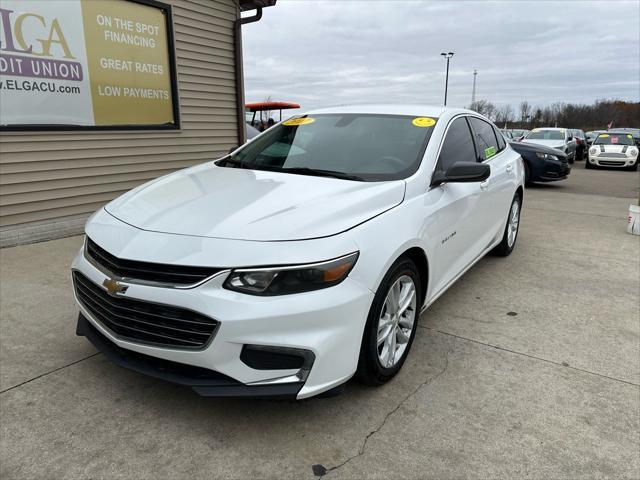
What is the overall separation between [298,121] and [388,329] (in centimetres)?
202

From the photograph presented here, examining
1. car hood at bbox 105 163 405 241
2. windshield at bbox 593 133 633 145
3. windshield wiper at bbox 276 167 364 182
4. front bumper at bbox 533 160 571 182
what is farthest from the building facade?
windshield at bbox 593 133 633 145

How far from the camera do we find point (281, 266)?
6.87ft

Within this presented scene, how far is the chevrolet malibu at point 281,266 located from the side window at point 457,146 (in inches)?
1.7

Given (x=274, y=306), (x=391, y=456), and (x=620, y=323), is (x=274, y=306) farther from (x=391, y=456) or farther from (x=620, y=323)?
(x=620, y=323)

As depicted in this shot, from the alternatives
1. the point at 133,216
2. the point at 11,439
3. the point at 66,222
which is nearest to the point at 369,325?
Result: the point at 133,216

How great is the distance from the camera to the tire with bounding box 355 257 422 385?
7.89 feet

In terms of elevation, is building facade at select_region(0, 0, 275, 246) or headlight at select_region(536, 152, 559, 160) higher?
building facade at select_region(0, 0, 275, 246)

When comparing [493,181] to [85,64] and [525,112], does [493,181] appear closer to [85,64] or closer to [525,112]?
[85,64]

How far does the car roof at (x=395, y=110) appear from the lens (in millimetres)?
3611

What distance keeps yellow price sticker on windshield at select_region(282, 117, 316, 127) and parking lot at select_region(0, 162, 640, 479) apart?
1819 millimetres

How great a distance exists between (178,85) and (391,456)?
20.4 ft

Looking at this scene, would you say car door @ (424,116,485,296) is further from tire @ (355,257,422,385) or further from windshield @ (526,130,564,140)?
windshield @ (526,130,564,140)

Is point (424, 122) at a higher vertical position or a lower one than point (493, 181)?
higher

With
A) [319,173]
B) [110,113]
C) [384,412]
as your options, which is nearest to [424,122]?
[319,173]
